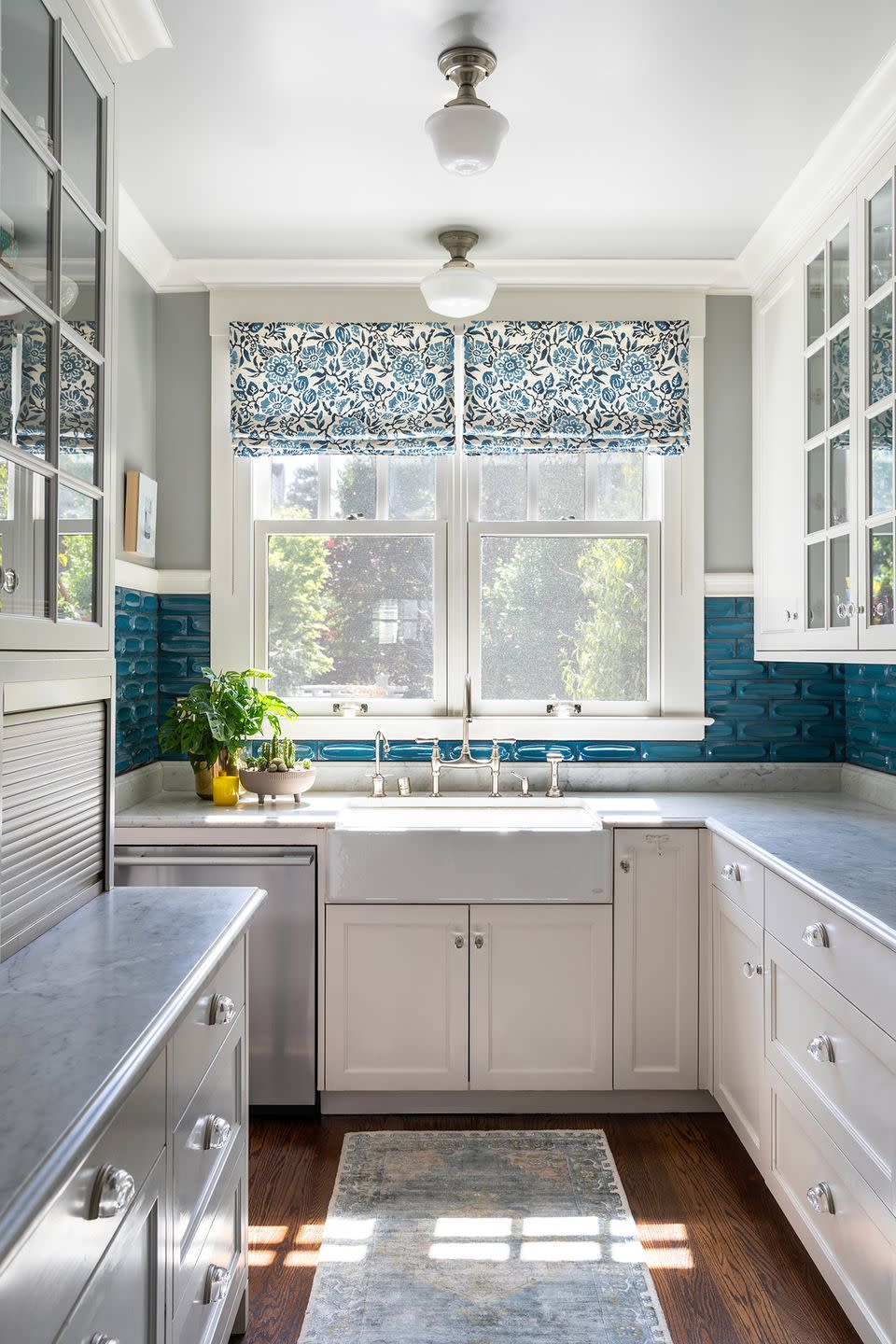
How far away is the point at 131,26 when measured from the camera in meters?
1.92

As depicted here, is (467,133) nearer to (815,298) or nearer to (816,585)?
(815,298)

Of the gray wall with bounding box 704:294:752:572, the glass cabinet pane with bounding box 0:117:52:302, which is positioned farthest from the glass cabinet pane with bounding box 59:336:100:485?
the gray wall with bounding box 704:294:752:572

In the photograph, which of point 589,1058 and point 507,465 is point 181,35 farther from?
point 589,1058

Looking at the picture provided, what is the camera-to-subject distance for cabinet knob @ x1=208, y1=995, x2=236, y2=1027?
63.7 inches

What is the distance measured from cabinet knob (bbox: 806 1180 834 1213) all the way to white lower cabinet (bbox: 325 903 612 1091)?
3.11ft

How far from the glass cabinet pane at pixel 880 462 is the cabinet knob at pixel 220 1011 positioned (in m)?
1.80

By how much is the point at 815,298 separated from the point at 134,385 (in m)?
2.10

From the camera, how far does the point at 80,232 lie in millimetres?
1748

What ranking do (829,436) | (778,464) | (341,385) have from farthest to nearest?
(341,385), (778,464), (829,436)

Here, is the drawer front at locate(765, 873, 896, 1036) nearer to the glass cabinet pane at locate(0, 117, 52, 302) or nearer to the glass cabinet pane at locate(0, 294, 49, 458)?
the glass cabinet pane at locate(0, 294, 49, 458)

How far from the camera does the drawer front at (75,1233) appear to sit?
896 mm

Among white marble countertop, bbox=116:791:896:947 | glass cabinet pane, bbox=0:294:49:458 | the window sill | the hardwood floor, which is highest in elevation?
glass cabinet pane, bbox=0:294:49:458

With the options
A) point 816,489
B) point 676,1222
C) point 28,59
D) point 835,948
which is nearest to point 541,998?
point 676,1222

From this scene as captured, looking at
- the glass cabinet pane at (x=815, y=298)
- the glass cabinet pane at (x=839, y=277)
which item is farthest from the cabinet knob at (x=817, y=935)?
the glass cabinet pane at (x=815, y=298)
